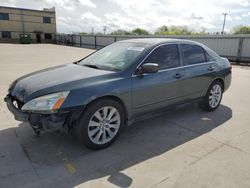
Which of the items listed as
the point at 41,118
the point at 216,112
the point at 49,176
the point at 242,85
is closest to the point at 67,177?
the point at 49,176

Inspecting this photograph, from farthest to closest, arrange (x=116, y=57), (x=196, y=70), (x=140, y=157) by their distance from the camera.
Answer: (x=196, y=70) < (x=116, y=57) < (x=140, y=157)

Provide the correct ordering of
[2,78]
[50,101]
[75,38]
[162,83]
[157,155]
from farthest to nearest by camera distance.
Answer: [75,38], [2,78], [162,83], [157,155], [50,101]

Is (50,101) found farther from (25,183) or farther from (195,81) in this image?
(195,81)

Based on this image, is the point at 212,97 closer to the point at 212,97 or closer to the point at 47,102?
the point at 212,97

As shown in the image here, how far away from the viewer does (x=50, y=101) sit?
2.81m

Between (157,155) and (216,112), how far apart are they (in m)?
2.47

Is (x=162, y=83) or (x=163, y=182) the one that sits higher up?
(x=162, y=83)

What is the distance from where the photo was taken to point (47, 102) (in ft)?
9.21

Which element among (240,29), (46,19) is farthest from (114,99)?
(240,29)

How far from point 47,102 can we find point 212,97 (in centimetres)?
363

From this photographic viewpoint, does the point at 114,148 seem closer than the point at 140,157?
No

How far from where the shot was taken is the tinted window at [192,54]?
430cm

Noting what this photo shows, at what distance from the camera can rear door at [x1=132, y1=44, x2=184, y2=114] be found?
3.49m

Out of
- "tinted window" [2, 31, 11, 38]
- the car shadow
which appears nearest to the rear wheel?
the car shadow
